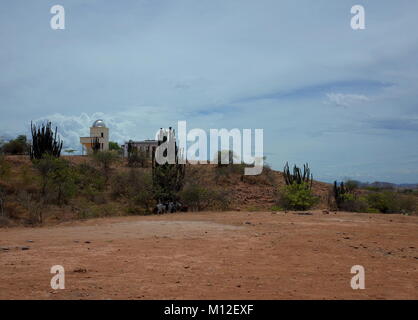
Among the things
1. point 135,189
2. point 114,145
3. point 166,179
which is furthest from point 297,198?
point 114,145

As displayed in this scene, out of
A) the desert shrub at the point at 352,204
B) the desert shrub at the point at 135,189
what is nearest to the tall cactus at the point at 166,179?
the desert shrub at the point at 135,189

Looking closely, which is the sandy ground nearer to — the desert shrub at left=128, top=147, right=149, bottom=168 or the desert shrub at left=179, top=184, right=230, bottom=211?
the desert shrub at left=179, top=184, right=230, bottom=211

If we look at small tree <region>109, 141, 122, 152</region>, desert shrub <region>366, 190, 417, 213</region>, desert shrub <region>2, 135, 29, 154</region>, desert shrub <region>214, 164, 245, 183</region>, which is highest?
small tree <region>109, 141, 122, 152</region>

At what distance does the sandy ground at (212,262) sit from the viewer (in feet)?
18.3

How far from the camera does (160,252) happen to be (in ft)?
28.1

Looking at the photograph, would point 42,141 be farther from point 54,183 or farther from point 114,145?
point 114,145

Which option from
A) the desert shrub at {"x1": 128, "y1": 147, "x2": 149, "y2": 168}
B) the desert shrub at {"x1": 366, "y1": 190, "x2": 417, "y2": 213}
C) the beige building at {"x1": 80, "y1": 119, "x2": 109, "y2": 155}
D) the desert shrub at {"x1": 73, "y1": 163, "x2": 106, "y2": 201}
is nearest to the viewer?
the desert shrub at {"x1": 366, "y1": 190, "x2": 417, "y2": 213}

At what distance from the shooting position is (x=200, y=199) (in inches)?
832

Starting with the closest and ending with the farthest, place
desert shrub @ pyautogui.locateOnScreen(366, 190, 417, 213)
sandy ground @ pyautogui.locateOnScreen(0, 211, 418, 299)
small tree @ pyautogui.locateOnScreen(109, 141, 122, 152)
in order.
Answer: sandy ground @ pyautogui.locateOnScreen(0, 211, 418, 299) → desert shrub @ pyautogui.locateOnScreen(366, 190, 417, 213) → small tree @ pyautogui.locateOnScreen(109, 141, 122, 152)

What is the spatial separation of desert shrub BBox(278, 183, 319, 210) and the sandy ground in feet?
29.4

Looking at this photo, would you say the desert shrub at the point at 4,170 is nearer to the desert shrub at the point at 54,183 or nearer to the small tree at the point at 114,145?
the desert shrub at the point at 54,183

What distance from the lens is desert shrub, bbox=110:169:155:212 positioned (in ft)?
68.7

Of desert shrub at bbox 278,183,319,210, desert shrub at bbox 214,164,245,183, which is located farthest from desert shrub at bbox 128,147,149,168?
desert shrub at bbox 278,183,319,210
